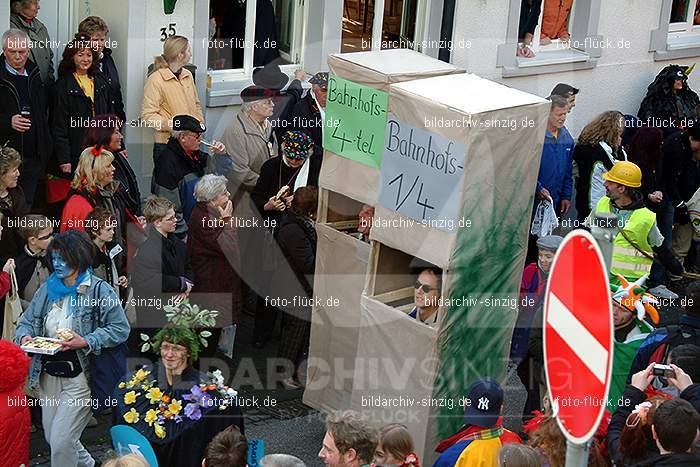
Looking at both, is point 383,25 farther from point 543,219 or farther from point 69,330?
point 69,330

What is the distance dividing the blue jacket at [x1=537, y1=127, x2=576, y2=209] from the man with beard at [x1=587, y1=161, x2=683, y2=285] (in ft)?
Answer: 5.71

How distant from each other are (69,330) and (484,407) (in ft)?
8.40

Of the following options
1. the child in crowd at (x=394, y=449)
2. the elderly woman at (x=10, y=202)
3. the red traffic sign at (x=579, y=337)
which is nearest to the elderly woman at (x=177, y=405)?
the child in crowd at (x=394, y=449)

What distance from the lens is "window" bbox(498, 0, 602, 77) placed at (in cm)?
1427

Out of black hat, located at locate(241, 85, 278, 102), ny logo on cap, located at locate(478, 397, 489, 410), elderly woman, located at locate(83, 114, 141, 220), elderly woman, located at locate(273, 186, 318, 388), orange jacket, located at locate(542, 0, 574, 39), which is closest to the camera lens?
ny logo on cap, located at locate(478, 397, 489, 410)

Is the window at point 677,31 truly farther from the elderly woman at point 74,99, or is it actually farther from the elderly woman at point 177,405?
the elderly woman at point 177,405

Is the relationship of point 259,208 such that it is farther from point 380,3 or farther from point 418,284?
point 380,3

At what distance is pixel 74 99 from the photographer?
10172 mm

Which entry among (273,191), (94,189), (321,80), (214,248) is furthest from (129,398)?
(321,80)

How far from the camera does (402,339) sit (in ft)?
27.1

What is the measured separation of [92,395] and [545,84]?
8.37 meters

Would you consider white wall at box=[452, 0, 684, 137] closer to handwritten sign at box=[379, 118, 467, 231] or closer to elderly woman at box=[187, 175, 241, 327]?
elderly woman at box=[187, 175, 241, 327]

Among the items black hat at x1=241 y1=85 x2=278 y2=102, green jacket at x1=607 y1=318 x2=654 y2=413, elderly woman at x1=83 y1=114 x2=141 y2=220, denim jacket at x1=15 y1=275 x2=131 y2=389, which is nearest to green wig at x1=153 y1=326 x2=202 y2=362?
denim jacket at x1=15 y1=275 x2=131 y2=389

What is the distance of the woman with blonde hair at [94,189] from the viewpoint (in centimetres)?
919
